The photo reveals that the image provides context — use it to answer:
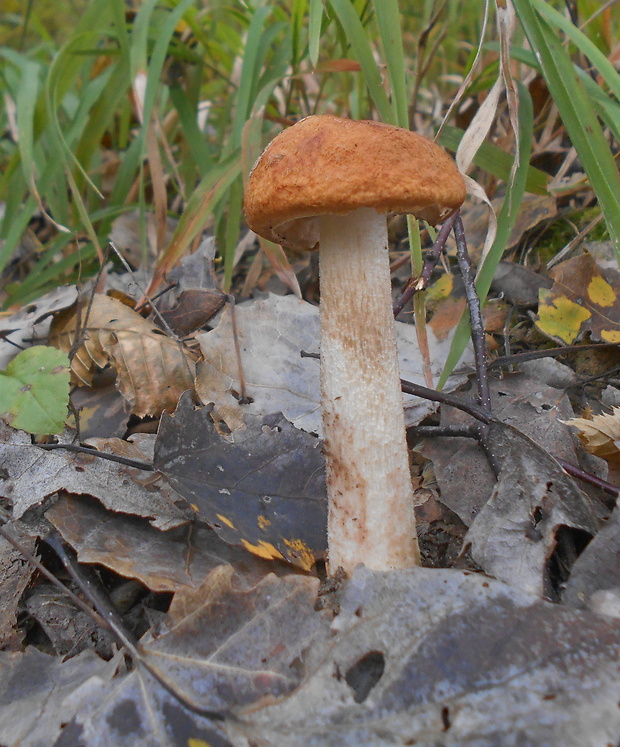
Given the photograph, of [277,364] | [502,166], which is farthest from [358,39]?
[277,364]

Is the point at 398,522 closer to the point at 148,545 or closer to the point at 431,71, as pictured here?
the point at 148,545

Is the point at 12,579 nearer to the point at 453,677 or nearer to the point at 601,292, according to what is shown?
the point at 453,677

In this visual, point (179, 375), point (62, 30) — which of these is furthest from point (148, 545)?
point (62, 30)

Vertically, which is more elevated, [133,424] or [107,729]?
[107,729]

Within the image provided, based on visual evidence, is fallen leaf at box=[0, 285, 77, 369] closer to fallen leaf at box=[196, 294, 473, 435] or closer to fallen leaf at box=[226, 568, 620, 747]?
fallen leaf at box=[196, 294, 473, 435]

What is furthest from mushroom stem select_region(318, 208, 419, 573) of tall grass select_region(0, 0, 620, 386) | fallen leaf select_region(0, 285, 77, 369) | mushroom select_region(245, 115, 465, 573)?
fallen leaf select_region(0, 285, 77, 369)

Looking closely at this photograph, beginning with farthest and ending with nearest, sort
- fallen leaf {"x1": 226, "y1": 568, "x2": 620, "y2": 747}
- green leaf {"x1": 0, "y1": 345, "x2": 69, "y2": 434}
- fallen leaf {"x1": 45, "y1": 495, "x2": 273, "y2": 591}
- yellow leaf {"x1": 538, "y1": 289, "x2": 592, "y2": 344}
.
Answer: yellow leaf {"x1": 538, "y1": 289, "x2": 592, "y2": 344} → green leaf {"x1": 0, "y1": 345, "x2": 69, "y2": 434} → fallen leaf {"x1": 45, "y1": 495, "x2": 273, "y2": 591} → fallen leaf {"x1": 226, "y1": 568, "x2": 620, "y2": 747}
